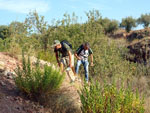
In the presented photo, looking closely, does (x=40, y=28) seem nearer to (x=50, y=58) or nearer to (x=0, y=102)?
(x=50, y=58)

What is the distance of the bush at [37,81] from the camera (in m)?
5.67

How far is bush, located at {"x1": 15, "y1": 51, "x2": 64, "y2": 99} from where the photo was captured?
18.6 ft

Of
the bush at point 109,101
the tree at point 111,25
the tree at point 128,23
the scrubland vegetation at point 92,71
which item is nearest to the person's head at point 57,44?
the scrubland vegetation at point 92,71

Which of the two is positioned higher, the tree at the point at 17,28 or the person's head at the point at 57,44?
the tree at the point at 17,28

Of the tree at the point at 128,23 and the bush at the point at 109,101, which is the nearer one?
the bush at the point at 109,101

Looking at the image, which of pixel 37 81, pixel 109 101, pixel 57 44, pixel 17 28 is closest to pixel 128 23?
pixel 17 28

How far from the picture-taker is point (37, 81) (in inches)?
223

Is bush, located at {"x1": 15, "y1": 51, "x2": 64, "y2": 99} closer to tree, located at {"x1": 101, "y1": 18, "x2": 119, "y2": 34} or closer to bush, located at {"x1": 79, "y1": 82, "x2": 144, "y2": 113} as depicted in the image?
bush, located at {"x1": 79, "y1": 82, "x2": 144, "y2": 113}

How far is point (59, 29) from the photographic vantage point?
14.8m

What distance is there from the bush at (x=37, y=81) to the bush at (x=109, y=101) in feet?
4.40

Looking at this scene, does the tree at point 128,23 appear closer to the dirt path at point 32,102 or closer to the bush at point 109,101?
the dirt path at point 32,102

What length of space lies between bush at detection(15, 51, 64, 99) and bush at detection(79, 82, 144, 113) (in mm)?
1342

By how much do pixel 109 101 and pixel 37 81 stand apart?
1933 millimetres

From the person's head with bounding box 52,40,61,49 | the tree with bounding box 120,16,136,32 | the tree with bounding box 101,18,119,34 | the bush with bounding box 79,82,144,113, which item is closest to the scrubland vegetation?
the bush with bounding box 79,82,144,113
